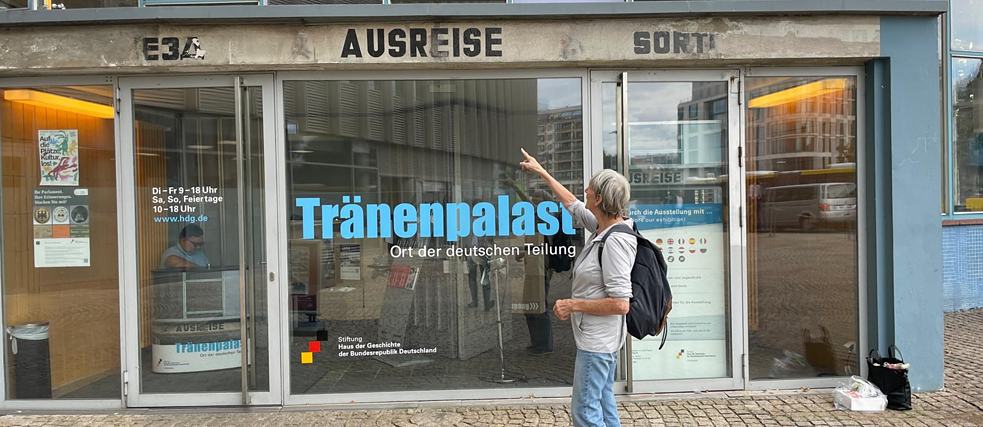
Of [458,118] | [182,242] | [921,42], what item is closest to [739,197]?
[921,42]

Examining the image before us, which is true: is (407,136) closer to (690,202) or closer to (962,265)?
(690,202)

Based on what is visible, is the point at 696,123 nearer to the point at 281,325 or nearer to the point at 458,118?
the point at 458,118

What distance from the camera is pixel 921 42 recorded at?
5.09m

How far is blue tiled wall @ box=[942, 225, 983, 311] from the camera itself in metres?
8.58

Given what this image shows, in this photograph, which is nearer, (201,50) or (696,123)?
(201,50)

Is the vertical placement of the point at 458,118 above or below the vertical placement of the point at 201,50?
below

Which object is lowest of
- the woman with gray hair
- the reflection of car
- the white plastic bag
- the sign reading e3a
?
the white plastic bag

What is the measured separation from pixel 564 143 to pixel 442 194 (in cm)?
115

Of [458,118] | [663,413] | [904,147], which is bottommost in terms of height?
[663,413]

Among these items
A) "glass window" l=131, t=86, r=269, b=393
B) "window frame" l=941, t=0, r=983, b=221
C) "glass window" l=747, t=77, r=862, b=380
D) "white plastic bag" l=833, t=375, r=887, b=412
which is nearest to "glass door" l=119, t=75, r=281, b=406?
"glass window" l=131, t=86, r=269, b=393

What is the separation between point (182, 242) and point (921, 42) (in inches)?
255

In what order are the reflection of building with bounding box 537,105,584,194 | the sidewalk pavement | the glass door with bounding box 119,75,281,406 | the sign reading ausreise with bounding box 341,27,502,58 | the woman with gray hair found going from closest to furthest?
the woman with gray hair → the sidewalk pavement → the sign reading ausreise with bounding box 341,27,502,58 → the glass door with bounding box 119,75,281,406 → the reflection of building with bounding box 537,105,584,194

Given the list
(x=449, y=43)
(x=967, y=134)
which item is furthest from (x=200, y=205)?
(x=967, y=134)

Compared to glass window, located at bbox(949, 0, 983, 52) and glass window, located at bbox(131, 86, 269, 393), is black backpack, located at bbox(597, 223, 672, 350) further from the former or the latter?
glass window, located at bbox(949, 0, 983, 52)
